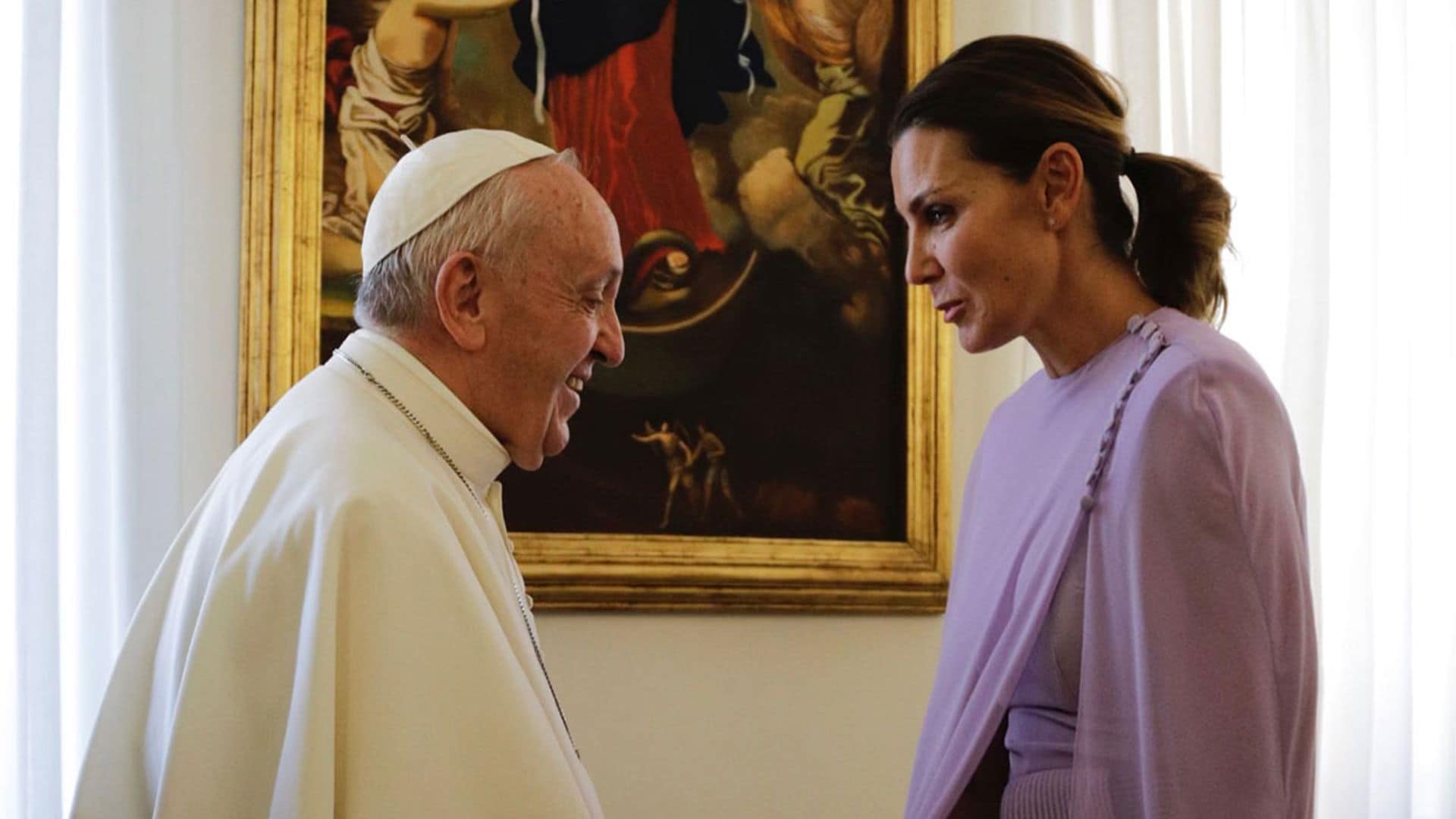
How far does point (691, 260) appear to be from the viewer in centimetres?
374

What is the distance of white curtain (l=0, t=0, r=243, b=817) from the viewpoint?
3074 millimetres

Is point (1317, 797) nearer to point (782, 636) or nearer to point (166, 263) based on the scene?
point (782, 636)

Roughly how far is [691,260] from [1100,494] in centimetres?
162

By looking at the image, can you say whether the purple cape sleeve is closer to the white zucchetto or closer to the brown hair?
the brown hair

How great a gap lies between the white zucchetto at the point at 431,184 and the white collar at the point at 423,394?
0.50 ft

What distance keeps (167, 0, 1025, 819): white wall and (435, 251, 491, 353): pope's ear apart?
4.14ft

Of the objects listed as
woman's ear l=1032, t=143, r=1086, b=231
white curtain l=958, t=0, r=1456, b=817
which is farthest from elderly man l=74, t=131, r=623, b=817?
white curtain l=958, t=0, r=1456, b=817

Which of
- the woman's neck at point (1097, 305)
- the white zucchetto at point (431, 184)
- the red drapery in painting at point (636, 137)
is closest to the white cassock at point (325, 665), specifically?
the white zucchetto at point (431, 184)

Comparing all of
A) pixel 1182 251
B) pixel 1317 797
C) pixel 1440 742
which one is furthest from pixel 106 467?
pixel 1440 742

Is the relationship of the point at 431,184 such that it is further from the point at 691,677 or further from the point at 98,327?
the point at 691,677

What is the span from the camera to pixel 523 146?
243 cm

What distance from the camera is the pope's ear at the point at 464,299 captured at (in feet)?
7.41

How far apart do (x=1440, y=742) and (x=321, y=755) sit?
3.55 meters

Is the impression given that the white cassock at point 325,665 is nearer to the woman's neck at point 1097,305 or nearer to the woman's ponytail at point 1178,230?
the woman's neck at point 1097,305
